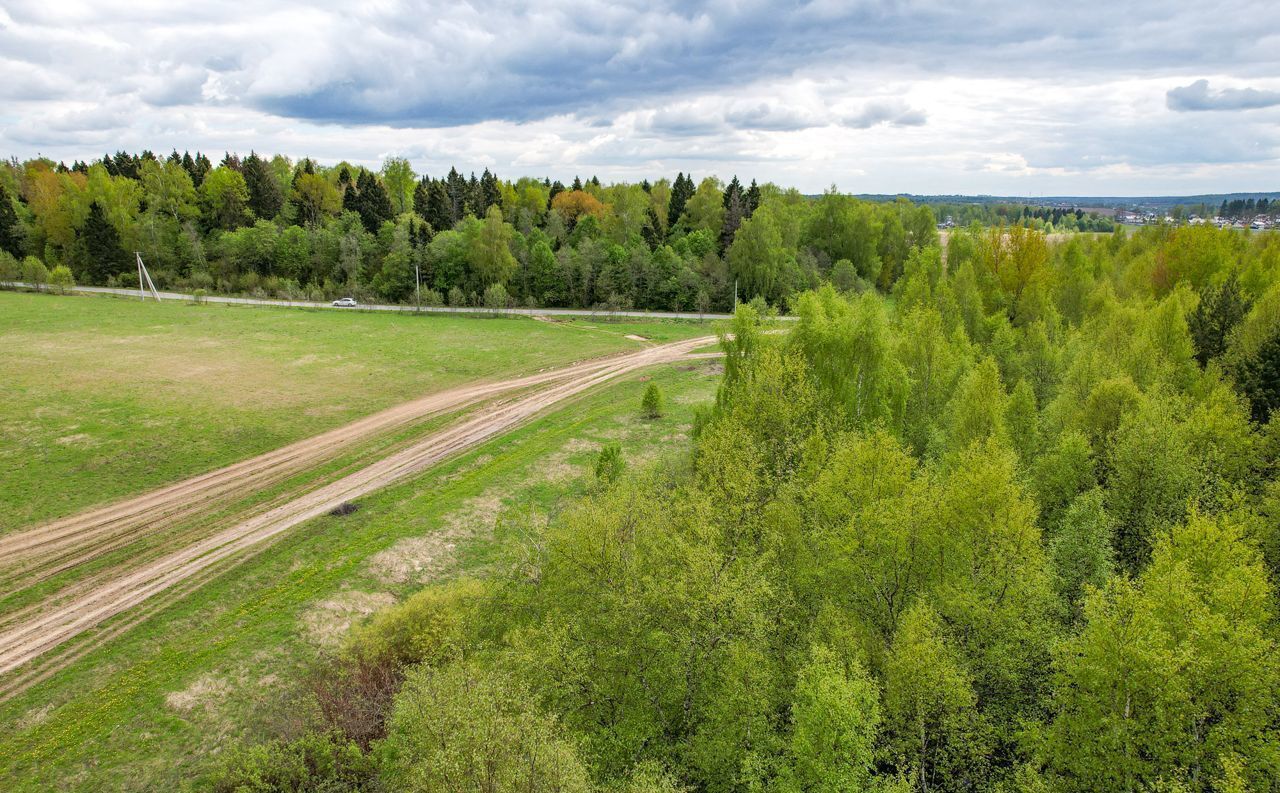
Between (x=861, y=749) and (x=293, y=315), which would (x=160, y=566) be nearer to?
(x=861, y=749)

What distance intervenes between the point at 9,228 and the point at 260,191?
3832 centimetres

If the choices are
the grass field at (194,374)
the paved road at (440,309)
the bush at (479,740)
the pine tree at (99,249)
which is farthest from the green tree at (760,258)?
the pine tree at (99,249)

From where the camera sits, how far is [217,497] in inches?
1452

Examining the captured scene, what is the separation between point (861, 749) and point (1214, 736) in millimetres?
8017

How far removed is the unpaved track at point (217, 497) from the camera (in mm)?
26344

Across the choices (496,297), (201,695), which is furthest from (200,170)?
(201,695)

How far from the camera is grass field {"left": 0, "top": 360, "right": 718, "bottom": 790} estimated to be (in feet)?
67.6

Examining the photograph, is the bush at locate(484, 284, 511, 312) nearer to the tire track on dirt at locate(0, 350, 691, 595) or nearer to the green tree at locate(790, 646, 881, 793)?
the tire track on dirt at locate(0, 350, 691, 595)

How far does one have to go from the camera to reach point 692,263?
98312 mm

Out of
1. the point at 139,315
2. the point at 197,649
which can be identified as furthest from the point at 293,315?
the point at 197,649

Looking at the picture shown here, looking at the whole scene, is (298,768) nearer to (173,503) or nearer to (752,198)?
(173,503)

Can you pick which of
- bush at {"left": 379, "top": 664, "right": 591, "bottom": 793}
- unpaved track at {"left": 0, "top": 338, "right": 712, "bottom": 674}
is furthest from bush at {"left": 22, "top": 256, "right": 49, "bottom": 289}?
bush at {"left": 379, "top": 664, "right": 591, "bottom": 793}

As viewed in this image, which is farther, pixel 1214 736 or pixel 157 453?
pixel 157 453

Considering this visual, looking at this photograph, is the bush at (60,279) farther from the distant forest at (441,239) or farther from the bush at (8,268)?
the bush at (8,268)
